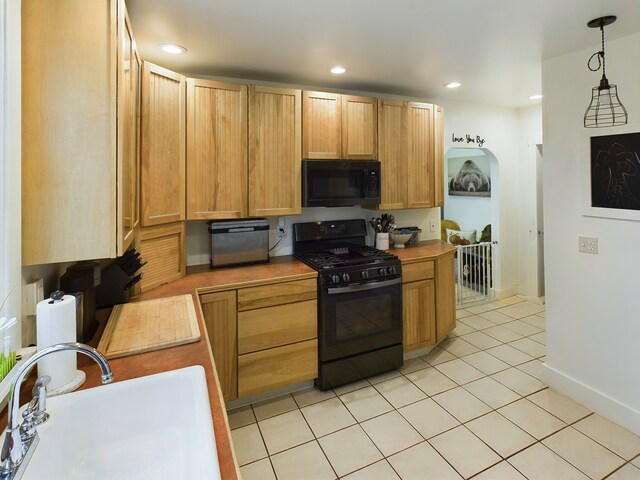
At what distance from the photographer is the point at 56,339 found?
112 centimetres

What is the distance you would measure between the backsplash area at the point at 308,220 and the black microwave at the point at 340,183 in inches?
13.5

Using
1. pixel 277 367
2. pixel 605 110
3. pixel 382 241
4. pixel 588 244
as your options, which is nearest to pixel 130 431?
pixel 277 367

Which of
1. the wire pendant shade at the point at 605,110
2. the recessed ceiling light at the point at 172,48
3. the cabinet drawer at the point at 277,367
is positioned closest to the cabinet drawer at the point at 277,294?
the cabinet drawer at the point at 277,367

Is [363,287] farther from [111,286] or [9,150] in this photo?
[9,150]

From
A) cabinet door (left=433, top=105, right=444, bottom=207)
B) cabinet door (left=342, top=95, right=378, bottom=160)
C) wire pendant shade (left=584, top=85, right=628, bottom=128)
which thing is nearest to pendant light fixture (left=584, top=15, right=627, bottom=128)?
wire pendant shade (left=584, top=85, right=628, bottom=128)

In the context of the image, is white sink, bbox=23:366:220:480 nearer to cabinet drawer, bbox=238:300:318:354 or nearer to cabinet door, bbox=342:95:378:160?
cabinet drawer, bbox=238:300:318:354

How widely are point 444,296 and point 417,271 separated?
1.54ft

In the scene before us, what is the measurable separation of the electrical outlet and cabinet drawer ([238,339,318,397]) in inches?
78.3

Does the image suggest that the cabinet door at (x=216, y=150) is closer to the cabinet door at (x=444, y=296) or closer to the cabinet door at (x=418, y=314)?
the cabinet door at (x=418, y=314)

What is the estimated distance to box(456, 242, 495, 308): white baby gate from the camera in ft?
14.8

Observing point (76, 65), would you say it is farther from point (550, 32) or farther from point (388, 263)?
point (550, 32)

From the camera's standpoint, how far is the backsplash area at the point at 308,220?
2.86m

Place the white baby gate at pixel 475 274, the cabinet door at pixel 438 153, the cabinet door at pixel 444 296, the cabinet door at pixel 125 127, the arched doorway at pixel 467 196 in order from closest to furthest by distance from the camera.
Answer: the cabinet door at pixel 125 127
the cabinet door at pixel 444 296
the cabinet door at pixel 438 153
the white baby gate at pixel 475 274
the arched doorway at pixel 467 196

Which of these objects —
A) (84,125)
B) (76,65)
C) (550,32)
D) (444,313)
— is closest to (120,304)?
(84,125)
